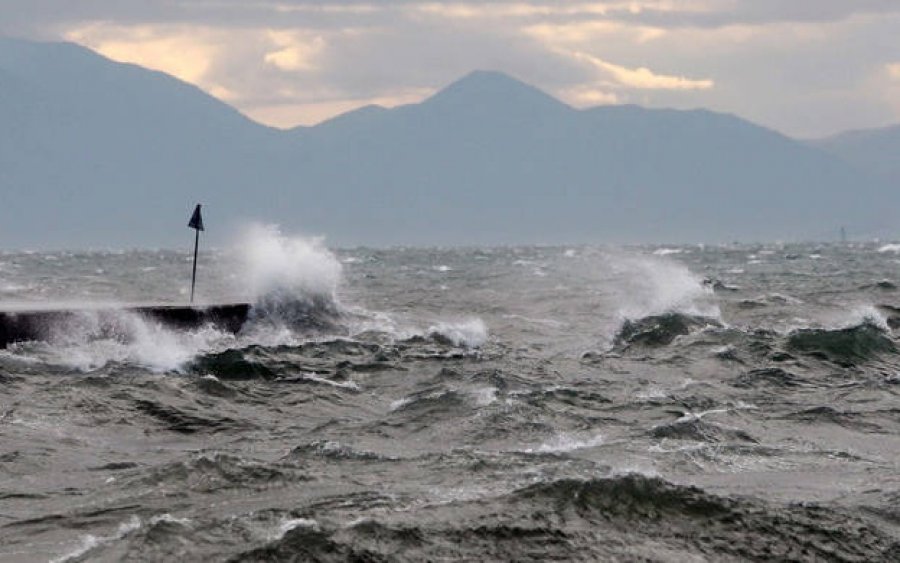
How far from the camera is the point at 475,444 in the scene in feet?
45.8

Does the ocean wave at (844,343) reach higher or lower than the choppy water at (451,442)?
higher

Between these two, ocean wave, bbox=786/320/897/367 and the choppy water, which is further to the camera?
ocean wave, bbox=786/320/897/367

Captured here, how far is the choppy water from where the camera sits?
32.8 ft

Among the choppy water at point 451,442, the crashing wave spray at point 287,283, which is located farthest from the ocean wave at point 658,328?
the crashing wave spray at point 287,283

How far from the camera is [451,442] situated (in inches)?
556

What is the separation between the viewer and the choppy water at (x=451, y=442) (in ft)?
32.8

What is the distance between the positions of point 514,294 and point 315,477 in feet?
114

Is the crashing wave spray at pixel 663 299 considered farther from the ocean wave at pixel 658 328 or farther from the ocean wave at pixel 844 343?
the ocean wave at pixel 844 343

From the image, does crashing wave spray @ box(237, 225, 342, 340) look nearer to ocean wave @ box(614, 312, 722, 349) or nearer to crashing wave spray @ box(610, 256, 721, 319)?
ocean wave @ box(614, 312, 722, 349)

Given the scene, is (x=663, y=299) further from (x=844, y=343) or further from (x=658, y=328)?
(x=844, y=343)

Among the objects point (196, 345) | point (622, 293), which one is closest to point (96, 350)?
point (196, 345)

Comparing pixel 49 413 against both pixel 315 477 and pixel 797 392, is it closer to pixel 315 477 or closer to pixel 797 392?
pixel 315 477

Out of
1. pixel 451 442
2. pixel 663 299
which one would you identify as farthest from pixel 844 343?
pixel 663 299

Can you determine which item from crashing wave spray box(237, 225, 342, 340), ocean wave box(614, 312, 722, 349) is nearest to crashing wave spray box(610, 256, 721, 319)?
ocean wave box(614, 312, 722, 349)
